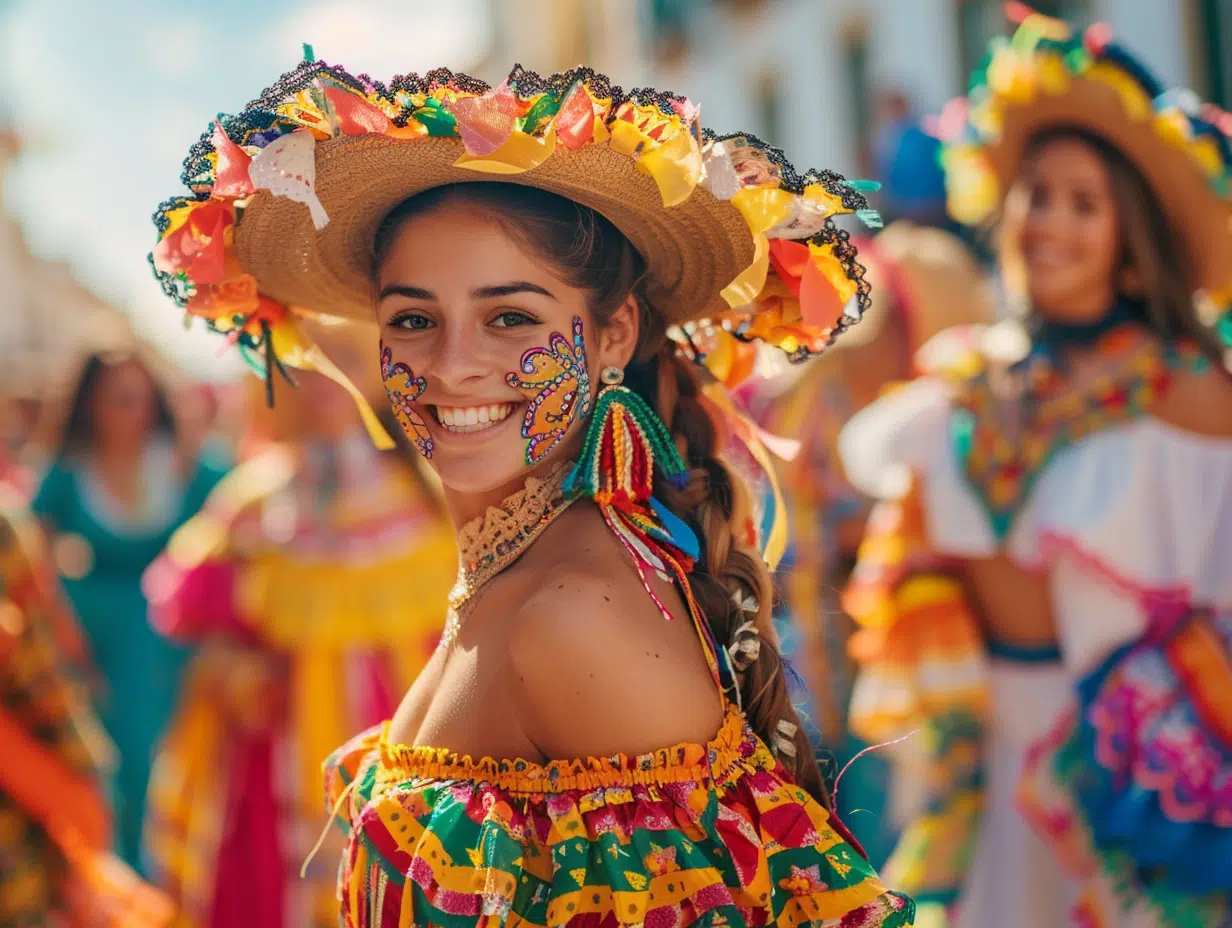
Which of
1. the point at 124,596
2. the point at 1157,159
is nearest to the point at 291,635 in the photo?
the point at 124,596

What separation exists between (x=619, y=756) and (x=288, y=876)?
11.1ft

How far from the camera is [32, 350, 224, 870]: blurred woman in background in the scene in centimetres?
A: 676

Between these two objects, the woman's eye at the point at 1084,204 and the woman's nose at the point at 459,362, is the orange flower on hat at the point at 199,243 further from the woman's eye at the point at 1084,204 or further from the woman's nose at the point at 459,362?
the woman's eye at the point at 1084,204

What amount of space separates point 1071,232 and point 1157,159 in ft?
0.92

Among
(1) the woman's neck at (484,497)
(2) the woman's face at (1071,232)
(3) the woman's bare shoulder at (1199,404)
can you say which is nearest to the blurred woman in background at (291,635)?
(2) the woman's face at (1071,232)

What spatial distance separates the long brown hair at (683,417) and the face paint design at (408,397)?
21 cm

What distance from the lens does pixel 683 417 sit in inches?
95.7

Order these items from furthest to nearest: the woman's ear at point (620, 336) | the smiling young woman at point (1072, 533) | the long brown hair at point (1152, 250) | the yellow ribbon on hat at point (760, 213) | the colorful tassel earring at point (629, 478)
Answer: the long brown hair at point (1152, 250), the smiling young woman at point (1072, 533), the woman's ear at point (620, 336), the colorful tassel earring at point (629, 478), the yellow ribbon on hat at point (760, 213)

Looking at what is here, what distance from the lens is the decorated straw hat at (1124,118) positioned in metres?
3.94

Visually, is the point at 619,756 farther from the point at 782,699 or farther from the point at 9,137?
the point at 9,137

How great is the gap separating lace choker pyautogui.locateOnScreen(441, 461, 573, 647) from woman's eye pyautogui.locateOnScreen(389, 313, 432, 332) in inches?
10.7

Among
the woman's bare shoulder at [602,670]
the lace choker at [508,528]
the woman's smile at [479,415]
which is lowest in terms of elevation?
the woman's bare shoulder at [602,670]

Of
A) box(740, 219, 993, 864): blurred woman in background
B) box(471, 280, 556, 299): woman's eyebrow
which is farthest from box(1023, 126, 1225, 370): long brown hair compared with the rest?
box(471, 280, 556, 299): woman's eyebrow

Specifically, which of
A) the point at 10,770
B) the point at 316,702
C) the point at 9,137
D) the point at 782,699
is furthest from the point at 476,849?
the point at 9,137
